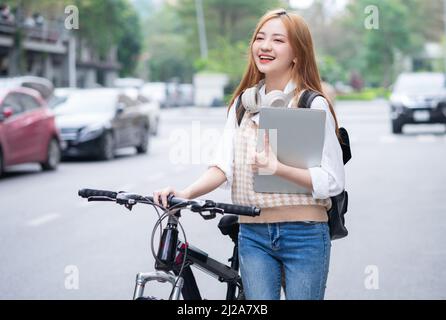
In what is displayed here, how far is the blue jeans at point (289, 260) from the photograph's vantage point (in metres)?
3.53

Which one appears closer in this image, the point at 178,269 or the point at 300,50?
the point at 178,269

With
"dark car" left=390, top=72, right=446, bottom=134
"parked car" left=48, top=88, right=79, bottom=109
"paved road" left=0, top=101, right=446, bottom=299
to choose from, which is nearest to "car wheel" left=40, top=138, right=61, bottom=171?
"paved road" left=0, top=101, right=446, bottom=299

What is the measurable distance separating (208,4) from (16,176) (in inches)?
3131

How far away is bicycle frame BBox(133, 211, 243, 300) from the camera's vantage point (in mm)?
3316

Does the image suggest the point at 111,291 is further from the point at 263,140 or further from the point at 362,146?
the point at 362,146

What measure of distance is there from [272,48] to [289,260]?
74cm

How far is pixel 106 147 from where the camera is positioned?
20562 millimetres

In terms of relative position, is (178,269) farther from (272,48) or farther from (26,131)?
(26,131)

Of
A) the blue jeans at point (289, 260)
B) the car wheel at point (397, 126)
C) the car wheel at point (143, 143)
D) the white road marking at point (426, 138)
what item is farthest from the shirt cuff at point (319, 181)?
the car wheel at point (397, 126)

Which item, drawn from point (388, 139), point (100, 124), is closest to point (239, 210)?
point (100, 124)

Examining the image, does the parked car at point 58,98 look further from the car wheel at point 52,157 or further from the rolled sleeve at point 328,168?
the rolled sleeve at point 328,168

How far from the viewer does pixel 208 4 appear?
313 feet

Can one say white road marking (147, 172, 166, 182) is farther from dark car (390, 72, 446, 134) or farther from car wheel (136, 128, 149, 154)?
dark car (390, 72, 446, 134)
